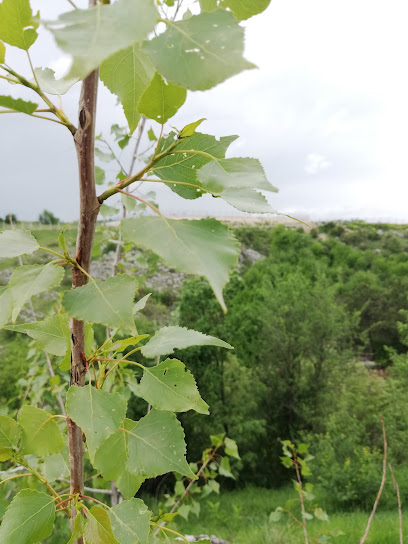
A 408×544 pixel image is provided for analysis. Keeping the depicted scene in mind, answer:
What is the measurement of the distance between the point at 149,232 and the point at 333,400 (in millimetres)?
11763

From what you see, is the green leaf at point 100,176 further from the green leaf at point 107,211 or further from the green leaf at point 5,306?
the green leaf at point 5,306

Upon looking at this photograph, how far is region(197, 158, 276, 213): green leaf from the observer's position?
362mm

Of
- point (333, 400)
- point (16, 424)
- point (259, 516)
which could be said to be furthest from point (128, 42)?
point (333, 400)

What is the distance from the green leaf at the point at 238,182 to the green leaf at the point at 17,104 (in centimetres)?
15

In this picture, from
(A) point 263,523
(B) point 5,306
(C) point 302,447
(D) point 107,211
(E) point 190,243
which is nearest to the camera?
(E) point 190,243

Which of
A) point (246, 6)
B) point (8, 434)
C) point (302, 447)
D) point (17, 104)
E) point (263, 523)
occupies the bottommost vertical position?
point (263, 523)

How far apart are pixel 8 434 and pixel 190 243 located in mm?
400

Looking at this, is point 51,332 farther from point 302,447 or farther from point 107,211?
point 302,447

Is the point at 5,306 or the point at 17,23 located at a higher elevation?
the point at 17,23

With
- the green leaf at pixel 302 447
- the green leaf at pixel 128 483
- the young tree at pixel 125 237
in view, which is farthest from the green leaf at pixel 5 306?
the green leaf at pixel 302 447

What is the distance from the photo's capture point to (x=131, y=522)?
0.52 meters

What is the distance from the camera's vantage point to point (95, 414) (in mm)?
448

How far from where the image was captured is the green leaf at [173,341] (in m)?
0.51

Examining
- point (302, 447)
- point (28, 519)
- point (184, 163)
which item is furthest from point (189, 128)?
point (302, 447)
